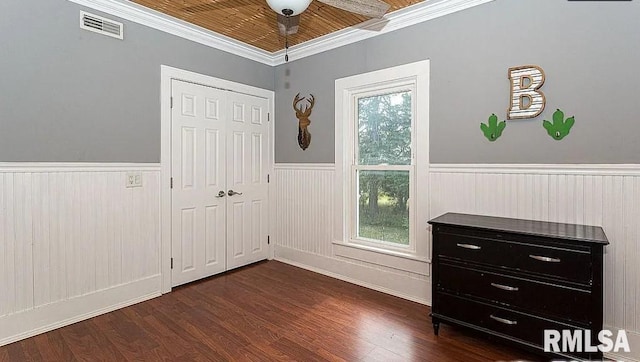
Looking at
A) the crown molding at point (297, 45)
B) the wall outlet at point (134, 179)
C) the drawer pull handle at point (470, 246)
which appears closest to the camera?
the drawer pull handle at point (470, 246)

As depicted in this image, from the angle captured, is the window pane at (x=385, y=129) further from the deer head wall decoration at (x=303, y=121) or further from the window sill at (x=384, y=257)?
the window sill at (x=384, y=257)

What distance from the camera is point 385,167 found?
337cm

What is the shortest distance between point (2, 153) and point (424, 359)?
3.25 metres

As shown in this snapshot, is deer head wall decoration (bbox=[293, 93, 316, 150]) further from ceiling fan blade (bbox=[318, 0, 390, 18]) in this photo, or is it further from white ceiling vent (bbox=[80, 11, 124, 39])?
white ceiling vent (bbox=[80, 11, 124, 39])

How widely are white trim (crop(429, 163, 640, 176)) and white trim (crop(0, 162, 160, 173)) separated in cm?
271

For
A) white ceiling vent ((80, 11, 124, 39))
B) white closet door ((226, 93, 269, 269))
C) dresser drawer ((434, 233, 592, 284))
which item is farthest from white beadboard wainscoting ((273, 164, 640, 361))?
white ceiling vent ((80, 11, 124, 39))

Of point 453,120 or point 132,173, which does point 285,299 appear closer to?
point 132,173

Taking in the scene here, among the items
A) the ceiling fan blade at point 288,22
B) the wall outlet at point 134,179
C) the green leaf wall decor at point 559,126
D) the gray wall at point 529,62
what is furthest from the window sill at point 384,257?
the ceiling fan blade at point 288,22

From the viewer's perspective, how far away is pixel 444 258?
95.3 inches

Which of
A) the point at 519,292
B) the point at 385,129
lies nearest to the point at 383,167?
the point at 385,129

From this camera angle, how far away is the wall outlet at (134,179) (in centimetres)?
301

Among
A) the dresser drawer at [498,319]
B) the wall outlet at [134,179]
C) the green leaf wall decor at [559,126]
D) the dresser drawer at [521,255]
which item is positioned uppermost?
the green leaf wall decor at [559,126]

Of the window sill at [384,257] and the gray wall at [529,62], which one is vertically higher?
the gray wall at [529,62]

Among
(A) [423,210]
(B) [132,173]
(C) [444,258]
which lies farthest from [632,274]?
(B) [132,173]
